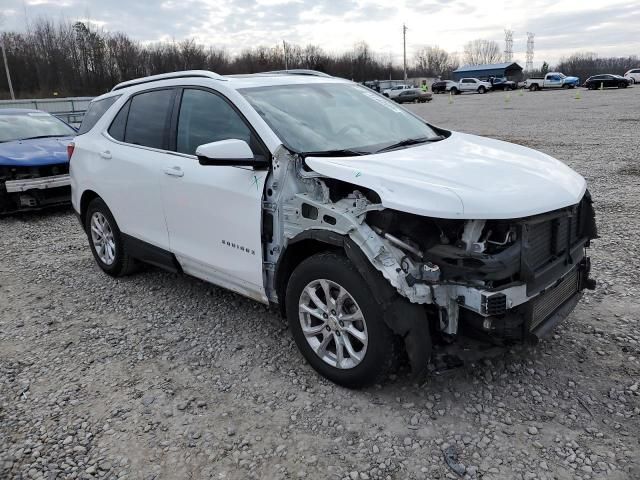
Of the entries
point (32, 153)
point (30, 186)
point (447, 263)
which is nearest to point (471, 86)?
point (32, 153)

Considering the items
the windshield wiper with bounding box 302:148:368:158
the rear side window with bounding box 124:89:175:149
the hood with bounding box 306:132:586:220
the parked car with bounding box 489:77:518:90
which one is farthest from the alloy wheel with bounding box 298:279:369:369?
the parked car with bounding box 489:77:518:90

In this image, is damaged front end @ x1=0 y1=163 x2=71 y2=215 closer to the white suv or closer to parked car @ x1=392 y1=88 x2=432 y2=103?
the white suv

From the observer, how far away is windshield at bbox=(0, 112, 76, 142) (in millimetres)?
8992

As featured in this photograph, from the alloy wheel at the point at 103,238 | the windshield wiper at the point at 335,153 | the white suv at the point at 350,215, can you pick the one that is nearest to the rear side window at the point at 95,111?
the white suv at the point at 350,215

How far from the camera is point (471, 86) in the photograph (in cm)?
5912

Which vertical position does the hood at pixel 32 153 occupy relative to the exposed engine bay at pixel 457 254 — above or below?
above

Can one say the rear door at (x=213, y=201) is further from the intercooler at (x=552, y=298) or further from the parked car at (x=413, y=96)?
the parked car at (x=413, y=96)

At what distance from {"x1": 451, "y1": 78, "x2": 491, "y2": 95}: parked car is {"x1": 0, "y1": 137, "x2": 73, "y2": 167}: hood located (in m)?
56.1

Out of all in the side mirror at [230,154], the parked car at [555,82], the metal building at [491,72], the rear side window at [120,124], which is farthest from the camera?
the metal building at [491,72]

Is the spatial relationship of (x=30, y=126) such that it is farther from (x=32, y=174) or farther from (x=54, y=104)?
(x=54, y=104)

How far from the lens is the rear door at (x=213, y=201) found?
357 centimetres

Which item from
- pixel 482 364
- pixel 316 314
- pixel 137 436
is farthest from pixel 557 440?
pixel 137 436

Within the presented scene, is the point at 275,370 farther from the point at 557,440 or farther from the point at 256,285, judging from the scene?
the point at 557,440

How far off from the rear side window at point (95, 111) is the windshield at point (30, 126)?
4.17 metres
